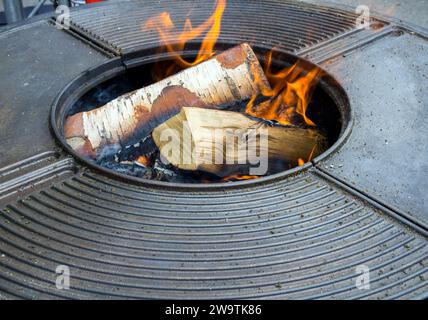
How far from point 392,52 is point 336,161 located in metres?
1.04

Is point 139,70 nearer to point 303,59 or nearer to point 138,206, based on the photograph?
point 303,59

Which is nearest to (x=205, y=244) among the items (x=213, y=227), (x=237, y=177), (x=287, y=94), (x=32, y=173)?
(x=213, y=227)

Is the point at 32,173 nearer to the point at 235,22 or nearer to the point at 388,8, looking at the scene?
the point at 235,22

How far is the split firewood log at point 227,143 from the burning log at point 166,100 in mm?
179

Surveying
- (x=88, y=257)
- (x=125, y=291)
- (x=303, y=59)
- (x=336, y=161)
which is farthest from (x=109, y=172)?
(x=303, y=59)

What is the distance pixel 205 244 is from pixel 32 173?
779mm

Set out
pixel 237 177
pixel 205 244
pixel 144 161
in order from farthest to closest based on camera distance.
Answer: pixel 144 161 < pixel 237 177 < pixel 205 244

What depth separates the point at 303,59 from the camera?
284 centimetres

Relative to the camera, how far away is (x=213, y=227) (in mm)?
1868

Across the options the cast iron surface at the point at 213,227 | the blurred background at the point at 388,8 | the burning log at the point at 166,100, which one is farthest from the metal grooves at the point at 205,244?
the blurred background at the point at 388,8

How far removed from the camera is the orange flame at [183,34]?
3025 millimetres

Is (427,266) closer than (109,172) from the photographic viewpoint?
Yes

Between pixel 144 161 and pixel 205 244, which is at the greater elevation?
pixel 144 161

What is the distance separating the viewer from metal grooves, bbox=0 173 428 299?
166cm
